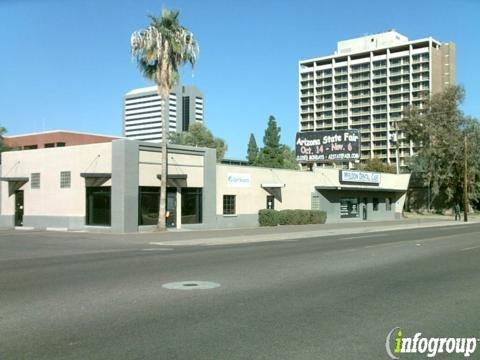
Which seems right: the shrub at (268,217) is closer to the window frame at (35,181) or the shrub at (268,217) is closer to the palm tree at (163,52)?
the palm tree at (163,52)

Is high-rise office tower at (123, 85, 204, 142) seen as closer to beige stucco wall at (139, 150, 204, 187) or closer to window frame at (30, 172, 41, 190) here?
window frame at (30, 172, 41, 190)

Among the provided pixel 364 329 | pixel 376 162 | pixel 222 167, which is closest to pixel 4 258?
pixel 364 329

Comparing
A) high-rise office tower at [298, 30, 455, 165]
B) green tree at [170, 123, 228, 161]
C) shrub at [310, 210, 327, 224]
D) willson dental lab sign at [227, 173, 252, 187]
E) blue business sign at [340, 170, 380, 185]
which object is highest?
high-rise office tower at [298, 30, 455, 165]

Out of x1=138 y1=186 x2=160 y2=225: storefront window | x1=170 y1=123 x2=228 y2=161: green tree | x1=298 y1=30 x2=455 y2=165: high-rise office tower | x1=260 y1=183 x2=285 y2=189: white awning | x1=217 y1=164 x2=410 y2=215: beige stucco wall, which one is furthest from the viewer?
x1=298 y1=30 x2=455 y2=165: high-rise office tower

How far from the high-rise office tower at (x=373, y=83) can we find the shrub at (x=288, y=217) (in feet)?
366

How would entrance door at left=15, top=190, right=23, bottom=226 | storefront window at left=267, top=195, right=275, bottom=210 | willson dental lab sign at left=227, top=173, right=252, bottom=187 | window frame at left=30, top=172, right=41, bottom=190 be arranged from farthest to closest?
storefront window at left=267, top=195, right=275, bottom=210
willson dental lab sign at left=227, top=173, right=252, bottom=187
entrance door at left=15, top=190, right=23, bottom=226
window frame at left=30, top=172, right=41, bottom=190

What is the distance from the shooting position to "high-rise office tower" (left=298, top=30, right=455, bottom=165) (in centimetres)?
15662

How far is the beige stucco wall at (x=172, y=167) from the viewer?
104 ft

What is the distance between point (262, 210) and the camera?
39406 millimetres

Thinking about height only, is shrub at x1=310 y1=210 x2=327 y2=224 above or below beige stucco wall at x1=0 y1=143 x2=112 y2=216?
below

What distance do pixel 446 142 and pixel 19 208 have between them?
4429 centimetres

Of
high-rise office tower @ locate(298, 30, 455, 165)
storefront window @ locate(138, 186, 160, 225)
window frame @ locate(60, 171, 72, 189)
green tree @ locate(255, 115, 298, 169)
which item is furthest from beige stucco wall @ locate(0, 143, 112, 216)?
high-rise office tower @ locate(298, 30, 455, 165)

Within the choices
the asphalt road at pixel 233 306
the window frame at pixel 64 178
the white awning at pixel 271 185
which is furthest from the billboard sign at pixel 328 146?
the asphalt road at pixel 233 306

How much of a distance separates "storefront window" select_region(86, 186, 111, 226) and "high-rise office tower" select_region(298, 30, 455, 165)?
12658 centimetres
